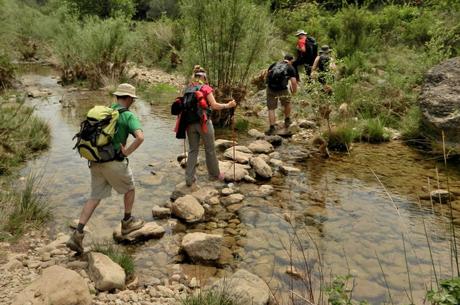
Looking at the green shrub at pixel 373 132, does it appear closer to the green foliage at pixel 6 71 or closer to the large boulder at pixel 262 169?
the large boulder at pixel 262 169

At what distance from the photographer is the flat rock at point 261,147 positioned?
366 inches

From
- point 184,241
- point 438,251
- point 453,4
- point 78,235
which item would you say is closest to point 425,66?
point 453,4

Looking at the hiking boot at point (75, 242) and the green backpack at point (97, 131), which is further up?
the green backpack at point (97, 131)

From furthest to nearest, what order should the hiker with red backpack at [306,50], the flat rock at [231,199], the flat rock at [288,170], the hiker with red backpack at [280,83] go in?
the hiker with red backpack at [306,50] → the hiker with red backpack at [280,83] → the flat rock at [288,170] → the flat rock at [231,199]

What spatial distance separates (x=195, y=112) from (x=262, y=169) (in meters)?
1.88

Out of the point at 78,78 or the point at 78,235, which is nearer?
the point at 78,235

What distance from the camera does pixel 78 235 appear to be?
4.95m

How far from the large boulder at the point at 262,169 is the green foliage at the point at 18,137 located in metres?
4.44

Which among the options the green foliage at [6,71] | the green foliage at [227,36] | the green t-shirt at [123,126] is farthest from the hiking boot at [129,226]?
the green foliage at [6,71]

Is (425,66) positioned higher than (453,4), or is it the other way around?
(453,4)

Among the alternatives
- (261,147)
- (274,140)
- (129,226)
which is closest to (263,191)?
(261,147)

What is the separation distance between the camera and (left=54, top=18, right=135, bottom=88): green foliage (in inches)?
677

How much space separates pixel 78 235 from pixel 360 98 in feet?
28.1

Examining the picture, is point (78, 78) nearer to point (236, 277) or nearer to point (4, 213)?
point (4, 213)
